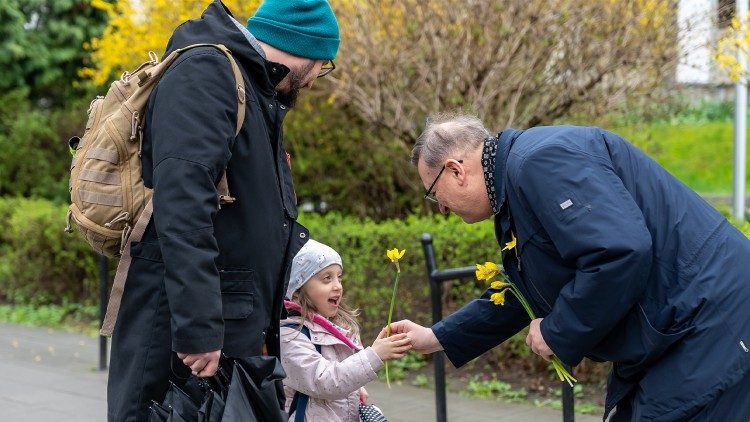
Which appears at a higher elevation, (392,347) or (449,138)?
(449,138)

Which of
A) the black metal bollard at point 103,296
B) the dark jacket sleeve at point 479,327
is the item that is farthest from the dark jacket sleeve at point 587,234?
the black metal bollard at point 103,296

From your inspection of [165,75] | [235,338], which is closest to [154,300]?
[235,338]

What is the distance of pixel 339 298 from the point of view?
3939 millimetres

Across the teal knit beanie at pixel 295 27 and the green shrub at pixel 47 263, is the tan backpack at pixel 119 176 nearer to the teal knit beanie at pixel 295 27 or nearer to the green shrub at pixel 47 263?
the teal knit beanie at pixel 295 27

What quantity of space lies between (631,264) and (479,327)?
3.01 feet

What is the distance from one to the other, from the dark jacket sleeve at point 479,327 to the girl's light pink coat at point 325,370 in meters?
0.27

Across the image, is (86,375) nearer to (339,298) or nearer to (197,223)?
(339,298)

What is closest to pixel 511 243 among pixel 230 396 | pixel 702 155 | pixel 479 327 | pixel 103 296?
pixel 479 327

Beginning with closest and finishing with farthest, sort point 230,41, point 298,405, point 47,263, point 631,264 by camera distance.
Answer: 1. point 631,264
2. point 230,41
3. point 298,405
4. point 47,263

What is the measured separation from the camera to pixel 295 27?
3.15 m

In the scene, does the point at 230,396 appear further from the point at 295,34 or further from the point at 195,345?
the point at 295,34

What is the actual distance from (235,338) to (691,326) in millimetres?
1299

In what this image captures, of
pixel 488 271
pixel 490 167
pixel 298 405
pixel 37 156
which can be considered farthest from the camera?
pixel 37 156

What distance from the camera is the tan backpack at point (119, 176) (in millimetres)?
2945
